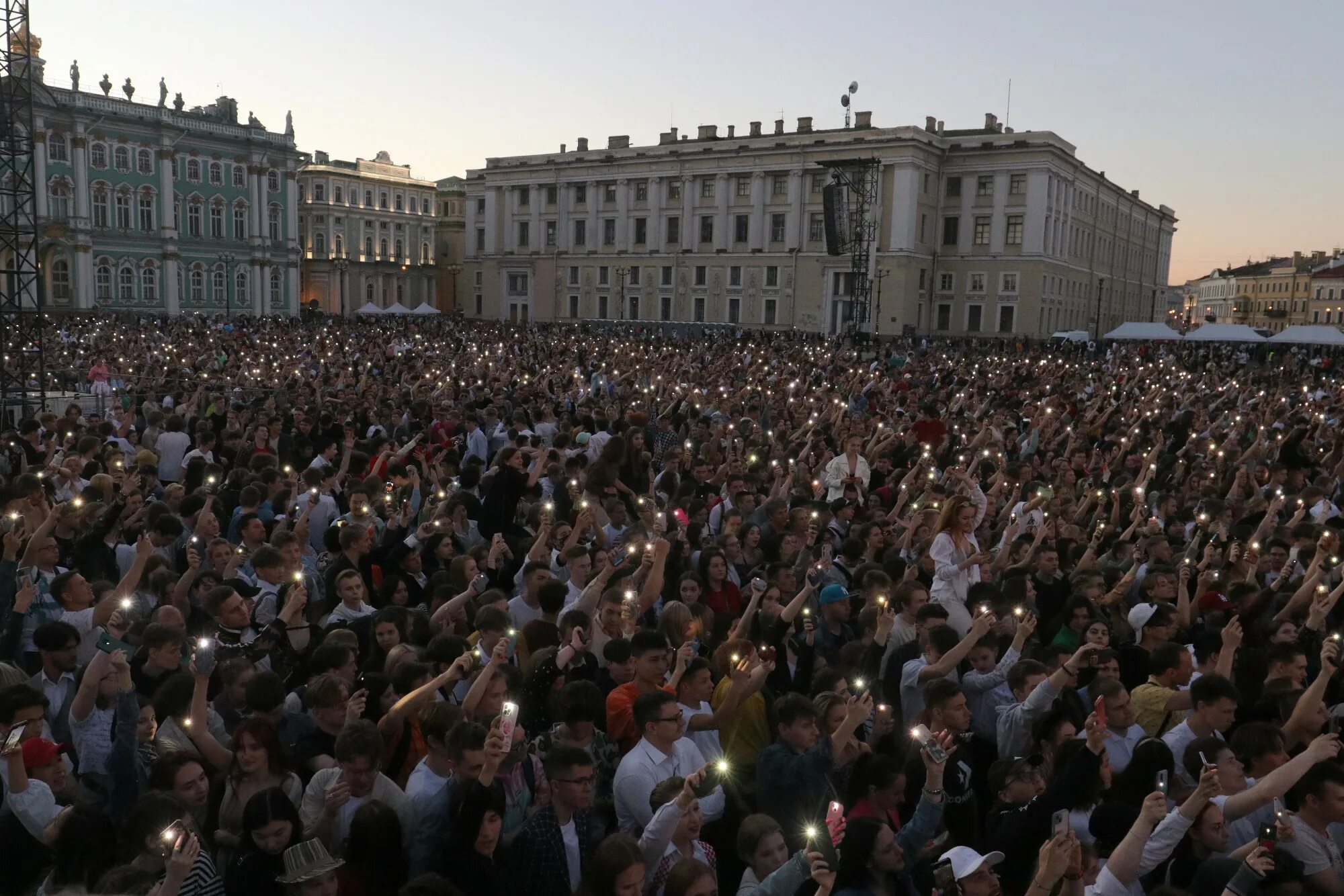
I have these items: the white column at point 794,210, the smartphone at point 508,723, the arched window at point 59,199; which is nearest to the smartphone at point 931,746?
the smartphone at point 508,723

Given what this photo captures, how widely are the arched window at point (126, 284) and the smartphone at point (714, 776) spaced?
65999 millimetres

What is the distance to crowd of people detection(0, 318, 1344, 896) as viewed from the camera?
12.3 feet

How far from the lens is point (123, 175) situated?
2403 inches

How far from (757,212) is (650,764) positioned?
69.3m

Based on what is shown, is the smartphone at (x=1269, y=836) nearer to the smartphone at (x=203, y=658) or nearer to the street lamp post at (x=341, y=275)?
the smartphone at (x=203, y=658)

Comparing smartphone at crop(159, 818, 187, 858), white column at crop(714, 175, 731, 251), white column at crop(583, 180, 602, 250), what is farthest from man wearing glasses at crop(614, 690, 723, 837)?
white column at crop(583, 180, 602, 250)

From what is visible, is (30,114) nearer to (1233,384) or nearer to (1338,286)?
(1233,384)

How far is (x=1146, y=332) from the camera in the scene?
41.2 m

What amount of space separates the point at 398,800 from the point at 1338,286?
144 m

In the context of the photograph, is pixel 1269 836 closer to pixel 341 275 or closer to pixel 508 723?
pixel 508 723

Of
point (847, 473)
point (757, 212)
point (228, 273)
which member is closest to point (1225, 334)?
point (757, 212)

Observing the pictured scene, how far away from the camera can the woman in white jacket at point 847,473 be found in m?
10.6

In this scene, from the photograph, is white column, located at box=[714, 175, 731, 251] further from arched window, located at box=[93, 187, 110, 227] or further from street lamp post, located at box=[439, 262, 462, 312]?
arched window, located at box=[93, 187, 110, 227]

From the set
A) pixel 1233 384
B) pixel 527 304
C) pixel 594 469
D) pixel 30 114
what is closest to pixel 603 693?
pixel 594 469
